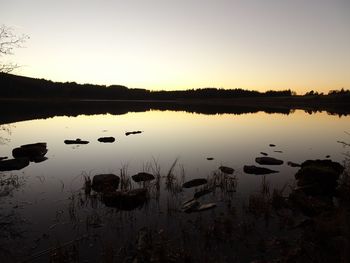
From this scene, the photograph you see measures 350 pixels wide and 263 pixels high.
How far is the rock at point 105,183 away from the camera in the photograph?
50.0ft

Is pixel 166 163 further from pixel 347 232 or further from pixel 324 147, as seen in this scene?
pixel 324 147

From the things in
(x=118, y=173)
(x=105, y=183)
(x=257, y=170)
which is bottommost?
(x=118, y=173)

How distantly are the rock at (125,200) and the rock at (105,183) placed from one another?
1357 mm

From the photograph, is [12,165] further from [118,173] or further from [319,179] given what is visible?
[319,179]

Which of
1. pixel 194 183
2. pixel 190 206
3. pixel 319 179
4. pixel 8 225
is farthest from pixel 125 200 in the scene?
pixel 319 179

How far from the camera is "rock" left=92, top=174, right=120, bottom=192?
50.0 ft

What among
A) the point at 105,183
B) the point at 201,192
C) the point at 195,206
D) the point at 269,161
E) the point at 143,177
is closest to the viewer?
the point at 195,206

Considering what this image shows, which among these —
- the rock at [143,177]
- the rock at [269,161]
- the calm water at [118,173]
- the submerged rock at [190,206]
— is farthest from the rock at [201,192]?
the rock at [269,161]

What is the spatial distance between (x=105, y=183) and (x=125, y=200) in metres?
2.65

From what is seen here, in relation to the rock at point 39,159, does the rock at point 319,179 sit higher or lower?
higher

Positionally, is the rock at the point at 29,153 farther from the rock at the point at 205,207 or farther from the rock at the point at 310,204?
the rock at the point at 310,204

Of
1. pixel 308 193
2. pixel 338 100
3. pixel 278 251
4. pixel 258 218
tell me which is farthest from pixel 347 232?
pixel 338 100

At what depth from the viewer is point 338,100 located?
132 metres

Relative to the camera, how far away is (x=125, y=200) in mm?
13414
